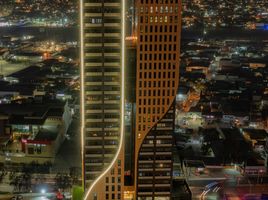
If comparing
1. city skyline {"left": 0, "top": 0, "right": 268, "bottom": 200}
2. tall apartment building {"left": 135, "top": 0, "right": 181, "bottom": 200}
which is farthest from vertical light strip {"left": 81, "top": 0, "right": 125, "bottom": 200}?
tall apartment building {"left": 135, "top": 0, "right": 181, "bottom": 200}

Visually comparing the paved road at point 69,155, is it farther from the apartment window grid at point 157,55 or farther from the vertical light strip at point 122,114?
the apartment window grid at point 157,55

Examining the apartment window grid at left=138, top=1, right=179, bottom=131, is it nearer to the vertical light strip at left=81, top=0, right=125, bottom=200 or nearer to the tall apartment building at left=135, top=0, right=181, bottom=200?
the tall apartment building at left=135, top=0, right=181, bottom=200

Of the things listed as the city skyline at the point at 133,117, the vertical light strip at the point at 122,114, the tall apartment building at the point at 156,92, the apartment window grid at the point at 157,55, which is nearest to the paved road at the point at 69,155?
the city skyline at the point at 133,117

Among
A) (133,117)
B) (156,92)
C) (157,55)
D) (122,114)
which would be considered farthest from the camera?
(133,117)

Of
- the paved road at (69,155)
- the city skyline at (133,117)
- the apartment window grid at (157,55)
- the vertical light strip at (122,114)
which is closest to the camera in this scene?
the vertical light strip at (122,114)

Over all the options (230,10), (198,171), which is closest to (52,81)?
(198,171)

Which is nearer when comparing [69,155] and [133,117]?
[133,117]

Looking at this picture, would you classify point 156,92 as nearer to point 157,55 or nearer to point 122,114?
point 157,55

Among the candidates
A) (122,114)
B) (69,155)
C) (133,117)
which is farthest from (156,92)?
(69,155)
